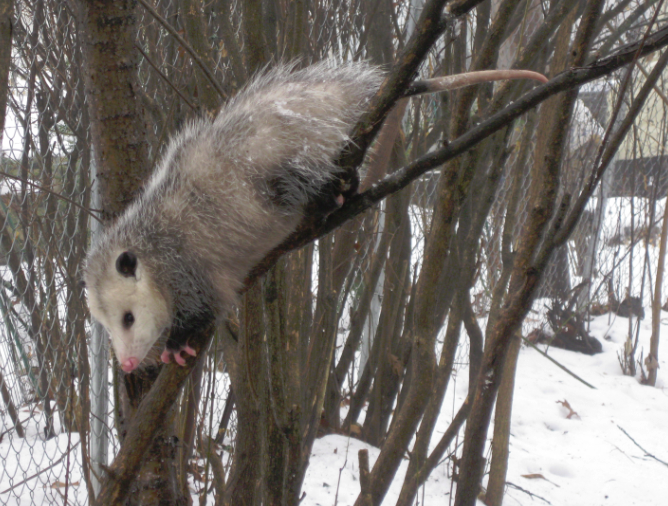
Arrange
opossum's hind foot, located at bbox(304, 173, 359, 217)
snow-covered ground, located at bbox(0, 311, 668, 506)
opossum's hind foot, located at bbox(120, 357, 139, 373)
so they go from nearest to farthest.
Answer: opossum's hind foot, located at bbox(120, 357, 139, 373) → opossum's hind foot, located at bbox(304, 173, 359, 217) → snow-covered ground, located at bbox(0, 311, 668, 506)

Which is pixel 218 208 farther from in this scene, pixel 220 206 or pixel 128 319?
pixel 128 319

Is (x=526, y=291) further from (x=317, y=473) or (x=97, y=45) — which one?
(x=317, y=473)

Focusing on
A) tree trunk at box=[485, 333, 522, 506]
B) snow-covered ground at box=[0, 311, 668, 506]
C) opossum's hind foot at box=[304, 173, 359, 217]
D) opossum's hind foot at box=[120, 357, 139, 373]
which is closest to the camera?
opossum's hind foot at box=[120, 357, 139, 373]

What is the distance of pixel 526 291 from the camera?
3.85 feet

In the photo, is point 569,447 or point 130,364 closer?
point 130,364

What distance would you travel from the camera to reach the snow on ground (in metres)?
2.39

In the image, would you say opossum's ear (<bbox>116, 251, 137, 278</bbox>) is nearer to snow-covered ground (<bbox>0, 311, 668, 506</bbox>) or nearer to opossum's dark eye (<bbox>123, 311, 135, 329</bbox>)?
opossum's dark eye (<bbox>123, 311, 135, 329</bbox>)

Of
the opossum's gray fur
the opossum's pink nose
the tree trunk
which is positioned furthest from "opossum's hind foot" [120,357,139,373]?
the tree trunk

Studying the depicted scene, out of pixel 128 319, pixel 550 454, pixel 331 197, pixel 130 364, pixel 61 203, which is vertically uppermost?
pixel 61 203

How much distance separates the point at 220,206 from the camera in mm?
1380

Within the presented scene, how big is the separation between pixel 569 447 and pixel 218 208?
7.61 ft

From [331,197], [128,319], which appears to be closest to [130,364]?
[128,319]

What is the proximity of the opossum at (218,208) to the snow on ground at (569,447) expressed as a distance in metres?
0.77

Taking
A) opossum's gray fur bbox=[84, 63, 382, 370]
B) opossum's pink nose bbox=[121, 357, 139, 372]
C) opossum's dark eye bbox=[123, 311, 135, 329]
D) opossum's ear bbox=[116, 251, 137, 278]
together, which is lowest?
opossum's pink nose bbox=[121, 357, 139, 372]
